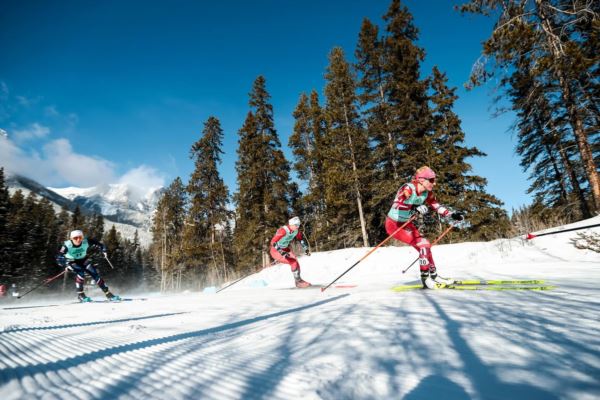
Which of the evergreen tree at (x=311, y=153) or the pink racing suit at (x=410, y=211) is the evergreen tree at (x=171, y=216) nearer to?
the evergreen tree at (x=311, y=153)

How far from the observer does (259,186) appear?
23.3m

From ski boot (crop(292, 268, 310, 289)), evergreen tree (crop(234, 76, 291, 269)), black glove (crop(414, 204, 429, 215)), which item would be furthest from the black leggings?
evergreen tree (crop(234, 76, 291, 269))

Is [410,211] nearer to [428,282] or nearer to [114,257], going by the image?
[428,282]

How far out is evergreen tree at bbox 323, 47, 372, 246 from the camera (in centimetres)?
1816

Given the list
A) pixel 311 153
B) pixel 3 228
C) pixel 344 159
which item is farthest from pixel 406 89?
pixel 3 228

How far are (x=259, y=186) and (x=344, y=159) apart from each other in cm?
787

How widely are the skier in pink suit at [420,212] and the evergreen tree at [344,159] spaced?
39.1 ft

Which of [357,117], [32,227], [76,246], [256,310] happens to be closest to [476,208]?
[357,117]

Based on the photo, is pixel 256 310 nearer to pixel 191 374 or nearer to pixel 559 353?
pixel 191 374

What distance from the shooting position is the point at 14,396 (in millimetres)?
1345

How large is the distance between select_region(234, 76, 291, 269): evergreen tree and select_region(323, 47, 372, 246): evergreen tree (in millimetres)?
4376

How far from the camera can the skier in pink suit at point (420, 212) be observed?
495cm

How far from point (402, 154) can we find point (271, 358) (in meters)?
17.5

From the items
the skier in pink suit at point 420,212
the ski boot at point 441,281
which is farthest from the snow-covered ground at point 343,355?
the skier in pink suit at point 420,212
